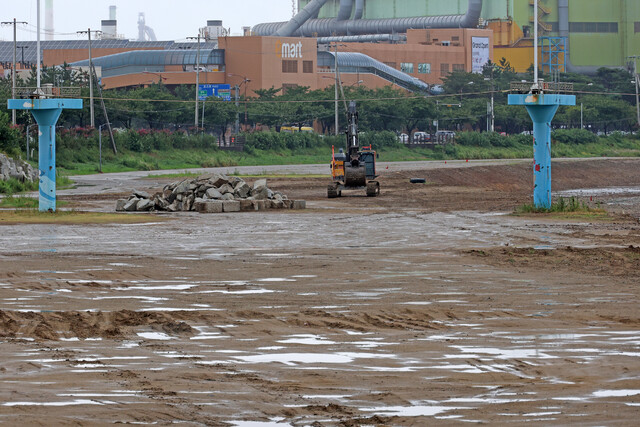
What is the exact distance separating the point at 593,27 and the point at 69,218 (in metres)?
129

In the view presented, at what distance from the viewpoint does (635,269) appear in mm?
20109

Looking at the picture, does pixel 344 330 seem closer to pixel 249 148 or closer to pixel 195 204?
pixel 195 204

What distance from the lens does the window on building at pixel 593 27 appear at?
495ft

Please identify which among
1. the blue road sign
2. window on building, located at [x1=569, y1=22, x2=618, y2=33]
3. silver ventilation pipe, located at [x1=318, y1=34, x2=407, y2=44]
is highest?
window on building, located at [x1=569, y1=22, x2=618, y2=33]

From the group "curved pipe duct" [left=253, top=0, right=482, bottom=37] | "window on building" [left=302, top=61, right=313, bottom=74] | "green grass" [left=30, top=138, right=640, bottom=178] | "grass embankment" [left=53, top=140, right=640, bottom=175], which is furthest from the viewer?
"curved pipe duct" [left=253, top=0, right=482, bottom=37]

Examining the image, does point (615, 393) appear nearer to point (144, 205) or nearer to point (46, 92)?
point (46, 92)

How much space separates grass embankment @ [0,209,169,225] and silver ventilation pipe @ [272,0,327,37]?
130 metres

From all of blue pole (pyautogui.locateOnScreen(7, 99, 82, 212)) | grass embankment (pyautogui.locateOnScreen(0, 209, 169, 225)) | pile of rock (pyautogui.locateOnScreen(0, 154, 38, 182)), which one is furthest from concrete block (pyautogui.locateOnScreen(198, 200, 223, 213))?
pile of rock (pyautogui.locateOnScreen(0, 154, 38, 182))

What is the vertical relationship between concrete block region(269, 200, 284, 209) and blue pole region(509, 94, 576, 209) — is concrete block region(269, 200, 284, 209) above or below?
below

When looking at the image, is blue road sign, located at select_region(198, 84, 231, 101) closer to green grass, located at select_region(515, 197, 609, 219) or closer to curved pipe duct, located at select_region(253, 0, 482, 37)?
curved pipe duct, located at select_region(253, 0, 482, 37)

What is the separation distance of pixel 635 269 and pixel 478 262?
3.10 meters

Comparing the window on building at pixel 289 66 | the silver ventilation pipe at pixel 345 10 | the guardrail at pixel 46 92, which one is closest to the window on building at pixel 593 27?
the silver ventilation pipe at pixel 345 10

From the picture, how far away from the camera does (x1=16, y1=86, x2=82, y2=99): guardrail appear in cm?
3600

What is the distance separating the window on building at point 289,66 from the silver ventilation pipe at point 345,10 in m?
38.1
